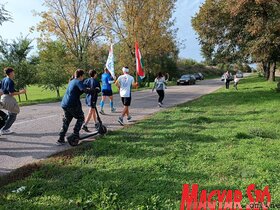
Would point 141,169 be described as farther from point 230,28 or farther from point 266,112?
point 230,28

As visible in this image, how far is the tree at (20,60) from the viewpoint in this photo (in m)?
24.1

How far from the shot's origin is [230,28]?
2744cm

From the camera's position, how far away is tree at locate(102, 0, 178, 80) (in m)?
35.8

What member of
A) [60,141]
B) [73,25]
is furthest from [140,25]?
[60,141]

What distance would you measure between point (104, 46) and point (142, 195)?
119 ft

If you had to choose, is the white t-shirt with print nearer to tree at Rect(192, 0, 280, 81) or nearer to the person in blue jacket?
the person in blue jacket

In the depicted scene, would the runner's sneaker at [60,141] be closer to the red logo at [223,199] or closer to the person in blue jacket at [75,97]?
the person in blue jacket at [75,97]

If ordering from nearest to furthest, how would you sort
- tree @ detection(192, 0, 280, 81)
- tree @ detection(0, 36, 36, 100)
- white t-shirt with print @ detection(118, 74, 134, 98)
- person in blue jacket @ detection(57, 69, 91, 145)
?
person in blue jacket @ detection(57, 69, 91, 145), white t-shirt with print @ detection(118, 74, 134, 98), tree @ detection(192, 0, 280, 81), tree @ detection(0, 36, 36, 100)

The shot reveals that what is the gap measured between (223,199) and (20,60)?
82.8 feet

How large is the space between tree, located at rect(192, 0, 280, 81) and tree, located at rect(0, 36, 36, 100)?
51.4 ft

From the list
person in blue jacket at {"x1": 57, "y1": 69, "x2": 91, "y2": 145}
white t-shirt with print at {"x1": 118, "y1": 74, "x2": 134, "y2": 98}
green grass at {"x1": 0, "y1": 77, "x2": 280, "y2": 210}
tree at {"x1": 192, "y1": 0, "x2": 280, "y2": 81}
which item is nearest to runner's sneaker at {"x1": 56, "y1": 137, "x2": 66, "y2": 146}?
person in blue jacket at {"x1": 57, "y1": 69, "x2": 91, "y2": 145}

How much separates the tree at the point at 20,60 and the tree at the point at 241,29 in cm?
1567

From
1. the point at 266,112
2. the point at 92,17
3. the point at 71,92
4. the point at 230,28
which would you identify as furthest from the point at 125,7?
the point at 71,92

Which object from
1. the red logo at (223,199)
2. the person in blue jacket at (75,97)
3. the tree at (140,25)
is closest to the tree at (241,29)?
the tree at (140,25)
